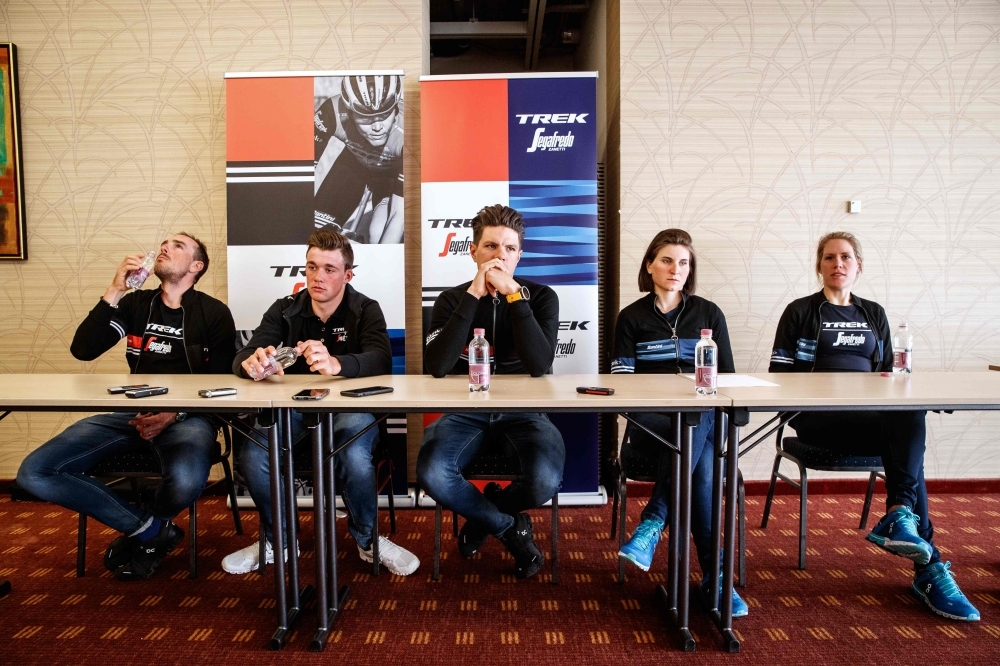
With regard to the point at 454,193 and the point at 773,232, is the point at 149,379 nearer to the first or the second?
the point at 454,193

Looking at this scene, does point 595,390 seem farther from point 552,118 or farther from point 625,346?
point 552,118

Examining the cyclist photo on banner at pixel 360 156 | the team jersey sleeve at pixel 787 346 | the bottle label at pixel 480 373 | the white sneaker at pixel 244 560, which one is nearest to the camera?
the bottle label at pixel 480 373

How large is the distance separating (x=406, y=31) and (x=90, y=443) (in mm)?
2483

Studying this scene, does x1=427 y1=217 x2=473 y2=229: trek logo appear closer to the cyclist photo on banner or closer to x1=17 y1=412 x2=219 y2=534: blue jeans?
the cyclist photo on banner

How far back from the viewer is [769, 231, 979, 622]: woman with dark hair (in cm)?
187

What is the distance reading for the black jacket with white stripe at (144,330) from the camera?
7.82ft

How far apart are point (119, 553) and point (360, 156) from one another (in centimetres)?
206

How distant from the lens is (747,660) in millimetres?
1644

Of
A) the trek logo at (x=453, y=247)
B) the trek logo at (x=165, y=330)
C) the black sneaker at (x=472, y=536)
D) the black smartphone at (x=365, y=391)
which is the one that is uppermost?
the trek logo at (x=453, y=247)

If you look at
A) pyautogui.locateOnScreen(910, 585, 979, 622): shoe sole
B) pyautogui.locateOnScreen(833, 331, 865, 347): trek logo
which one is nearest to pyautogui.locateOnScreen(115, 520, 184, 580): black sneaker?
pyautogui.locateOnScreen(910, 585, 979, 622): shoe sole

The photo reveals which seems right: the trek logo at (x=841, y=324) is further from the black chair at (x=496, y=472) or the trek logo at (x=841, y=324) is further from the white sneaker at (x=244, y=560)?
the white sneaker at (x=244, y=560)

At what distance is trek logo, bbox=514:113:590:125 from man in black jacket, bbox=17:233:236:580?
168cm

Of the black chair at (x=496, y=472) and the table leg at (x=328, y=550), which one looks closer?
the table leg at (x=328, y=550)

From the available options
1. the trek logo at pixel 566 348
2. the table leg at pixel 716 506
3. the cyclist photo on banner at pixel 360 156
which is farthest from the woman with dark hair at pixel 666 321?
the cyclist photo on banner at pixel 360 156
